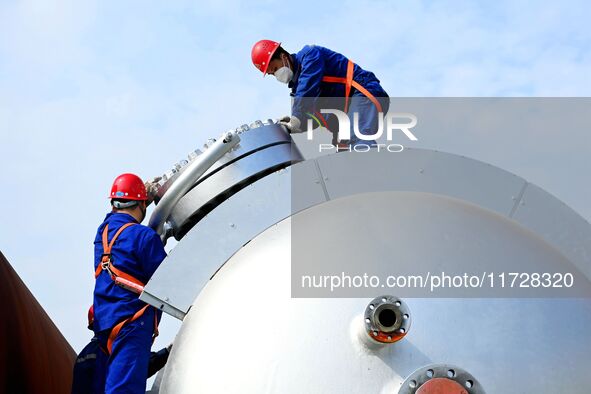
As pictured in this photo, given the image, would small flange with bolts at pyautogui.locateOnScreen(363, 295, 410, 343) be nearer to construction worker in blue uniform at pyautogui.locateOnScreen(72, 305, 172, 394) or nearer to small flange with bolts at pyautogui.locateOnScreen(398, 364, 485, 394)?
small flange with bolts at pyautogui.locateOnScreen(398, 364, 485, 394)

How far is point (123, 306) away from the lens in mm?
5008

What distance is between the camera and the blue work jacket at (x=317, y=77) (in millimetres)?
6344

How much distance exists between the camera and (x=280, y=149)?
5855 millimetres

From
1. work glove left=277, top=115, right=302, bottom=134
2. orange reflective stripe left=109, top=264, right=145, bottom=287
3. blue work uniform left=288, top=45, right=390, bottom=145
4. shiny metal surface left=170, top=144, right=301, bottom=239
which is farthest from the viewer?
blue work uniform left=288, top=45, right=390, bottom=145

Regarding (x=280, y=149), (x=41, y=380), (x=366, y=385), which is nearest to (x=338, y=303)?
(x=366, y=385)

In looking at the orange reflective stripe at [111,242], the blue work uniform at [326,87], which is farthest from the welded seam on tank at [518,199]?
the orange reflective stripe at [111,242]

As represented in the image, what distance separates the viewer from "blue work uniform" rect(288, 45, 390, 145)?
6.28 metres

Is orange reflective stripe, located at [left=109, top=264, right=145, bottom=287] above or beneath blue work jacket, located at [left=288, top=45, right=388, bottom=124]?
beneath

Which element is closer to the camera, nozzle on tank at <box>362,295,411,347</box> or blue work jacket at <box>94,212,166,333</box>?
nozzle on tank at <box>362,295,411,347</box>

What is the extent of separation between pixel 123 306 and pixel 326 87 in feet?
8.07

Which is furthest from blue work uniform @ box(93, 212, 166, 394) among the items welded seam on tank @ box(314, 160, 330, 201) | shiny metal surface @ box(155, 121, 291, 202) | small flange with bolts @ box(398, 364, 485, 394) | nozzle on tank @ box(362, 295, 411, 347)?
small flange with bolts @ box(398, 364, 485, 394)

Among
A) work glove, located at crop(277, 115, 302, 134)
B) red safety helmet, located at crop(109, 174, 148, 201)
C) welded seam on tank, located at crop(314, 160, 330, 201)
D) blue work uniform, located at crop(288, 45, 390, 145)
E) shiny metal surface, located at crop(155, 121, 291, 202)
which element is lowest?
welded seam on tank, located at crop(314, 160, 330, 201)

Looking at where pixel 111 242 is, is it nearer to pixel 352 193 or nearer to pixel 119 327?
pixel 119 327

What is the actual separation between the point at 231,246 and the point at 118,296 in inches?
29.8
